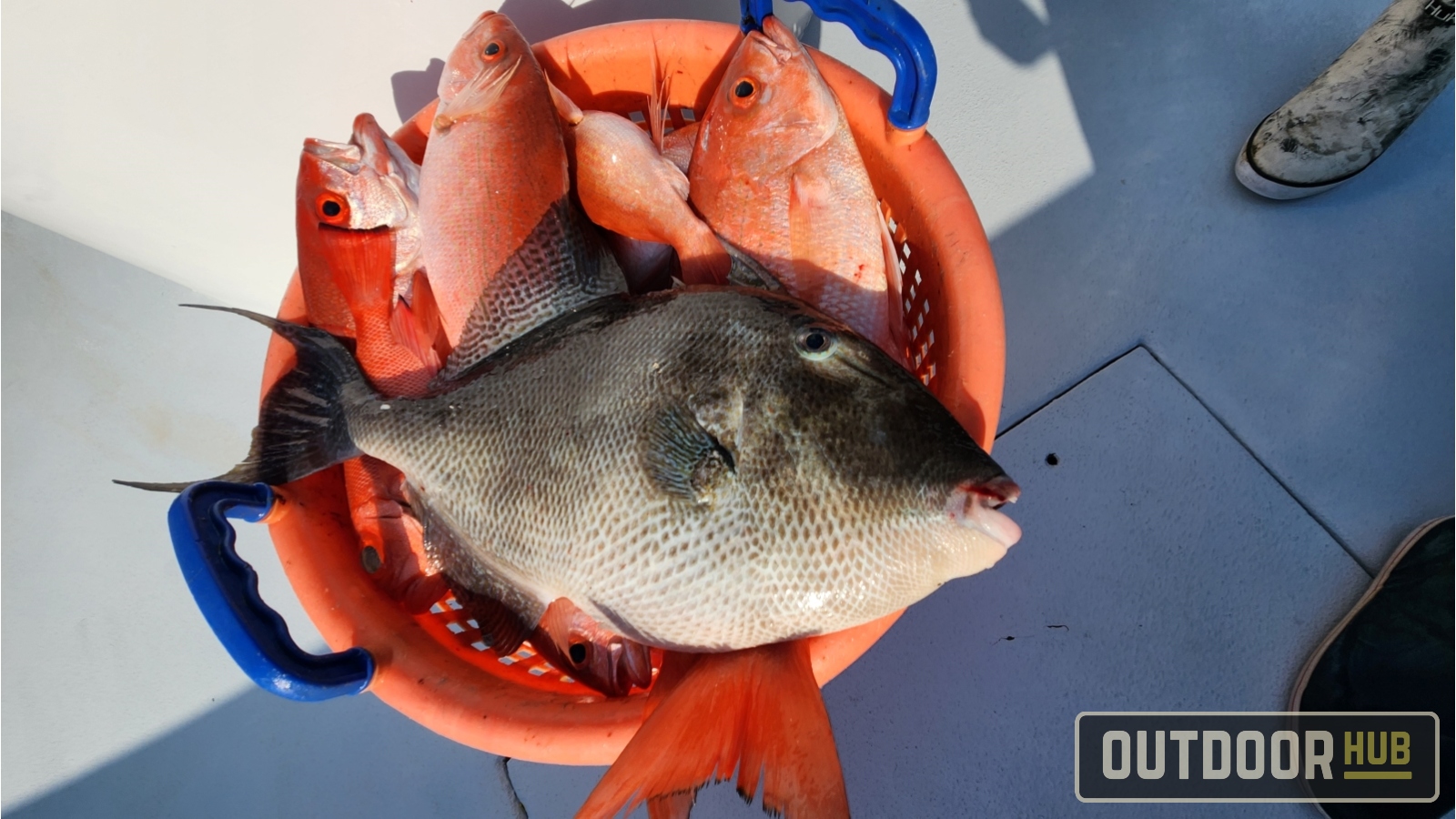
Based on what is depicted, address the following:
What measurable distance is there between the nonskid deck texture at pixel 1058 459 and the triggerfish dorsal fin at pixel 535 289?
1.72ft

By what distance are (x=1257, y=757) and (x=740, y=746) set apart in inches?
42.1

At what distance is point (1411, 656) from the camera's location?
4.09ft

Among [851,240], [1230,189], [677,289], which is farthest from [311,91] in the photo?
[1230,189]

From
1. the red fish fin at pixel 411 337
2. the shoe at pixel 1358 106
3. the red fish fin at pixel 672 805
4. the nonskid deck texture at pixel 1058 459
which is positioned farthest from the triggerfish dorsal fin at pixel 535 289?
the shoe at pixel 1358 106

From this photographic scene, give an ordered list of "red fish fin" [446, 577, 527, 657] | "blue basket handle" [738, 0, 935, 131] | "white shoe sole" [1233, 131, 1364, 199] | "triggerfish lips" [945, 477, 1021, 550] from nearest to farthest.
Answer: "triggerfish lips" [945, 477, 1021, 550]
"blue basket handle" [738, 0, 935, 131]
"red fish fin" [446, 577, 527, 657]
"white shoe sole" [1233, 131, 1364, 199]

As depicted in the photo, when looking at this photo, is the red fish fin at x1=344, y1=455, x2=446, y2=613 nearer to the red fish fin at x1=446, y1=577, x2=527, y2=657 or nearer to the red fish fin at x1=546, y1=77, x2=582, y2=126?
the red fish fin at x1=446, y1=577, x2=527, y2=657

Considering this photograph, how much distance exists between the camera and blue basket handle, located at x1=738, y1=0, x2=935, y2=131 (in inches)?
31.7

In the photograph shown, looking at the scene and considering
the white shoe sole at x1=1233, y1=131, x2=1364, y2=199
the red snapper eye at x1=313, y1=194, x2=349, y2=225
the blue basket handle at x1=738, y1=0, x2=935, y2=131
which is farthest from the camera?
the white shoe sole at x1=1233, y1=131, x2=1364, y2=199

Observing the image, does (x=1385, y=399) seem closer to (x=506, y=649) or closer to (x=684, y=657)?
(x=684, y=657)

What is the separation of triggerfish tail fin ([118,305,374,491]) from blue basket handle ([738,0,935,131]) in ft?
2.68

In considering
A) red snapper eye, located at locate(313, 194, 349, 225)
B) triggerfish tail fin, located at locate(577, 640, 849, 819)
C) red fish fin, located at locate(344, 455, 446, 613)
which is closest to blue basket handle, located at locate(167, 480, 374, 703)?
red fish fin, located at locate(344, 455, 446, 613)

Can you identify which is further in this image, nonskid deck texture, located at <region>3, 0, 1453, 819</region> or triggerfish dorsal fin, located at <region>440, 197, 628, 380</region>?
nonskid deck texture, located at <region>3, 0, 1453, 819</region>

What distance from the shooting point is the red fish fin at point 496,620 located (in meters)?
0.96

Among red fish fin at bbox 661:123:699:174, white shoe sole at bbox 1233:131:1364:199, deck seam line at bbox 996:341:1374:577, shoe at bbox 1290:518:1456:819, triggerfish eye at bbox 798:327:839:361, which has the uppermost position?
red fish fin at bbox 661:123:699:174
